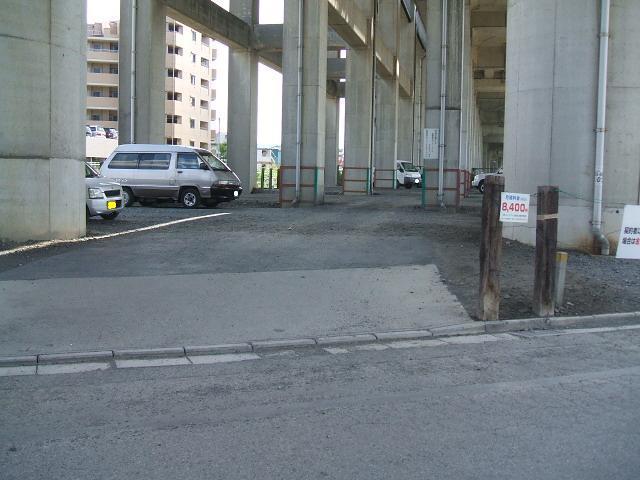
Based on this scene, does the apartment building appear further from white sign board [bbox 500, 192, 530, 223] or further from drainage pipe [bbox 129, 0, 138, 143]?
white sign board [bbox 500, 192, 530, 223]

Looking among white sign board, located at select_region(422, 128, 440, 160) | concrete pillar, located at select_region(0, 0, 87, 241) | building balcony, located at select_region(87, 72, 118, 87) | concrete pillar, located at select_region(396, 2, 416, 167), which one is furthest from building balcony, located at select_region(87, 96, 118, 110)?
concrete pillar, located at select_region(0, 0, 87, 241)

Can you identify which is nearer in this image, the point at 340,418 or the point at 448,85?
the point at 340,418

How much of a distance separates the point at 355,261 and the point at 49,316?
5651 mm

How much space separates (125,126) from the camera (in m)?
27.3

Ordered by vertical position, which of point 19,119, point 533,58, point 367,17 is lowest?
point 19,119

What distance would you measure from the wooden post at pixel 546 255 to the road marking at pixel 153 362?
185 inches

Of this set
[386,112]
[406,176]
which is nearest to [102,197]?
A: [386,112]

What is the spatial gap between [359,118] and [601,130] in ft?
85.5

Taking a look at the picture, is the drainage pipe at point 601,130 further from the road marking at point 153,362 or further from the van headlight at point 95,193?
the van headlight at point 95,193

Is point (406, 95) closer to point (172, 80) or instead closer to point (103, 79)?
point (172, 80)

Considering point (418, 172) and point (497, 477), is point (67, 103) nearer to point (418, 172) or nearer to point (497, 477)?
point (497, 477)

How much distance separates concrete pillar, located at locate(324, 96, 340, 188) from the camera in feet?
179

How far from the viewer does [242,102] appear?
130 ft

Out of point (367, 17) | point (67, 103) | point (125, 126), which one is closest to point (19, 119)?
point (67, 103)
